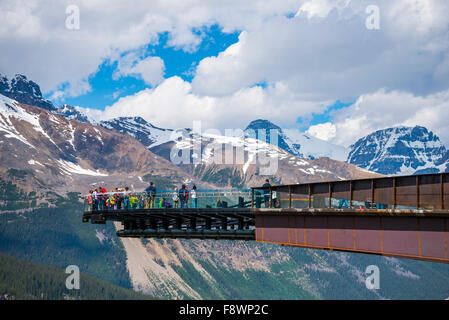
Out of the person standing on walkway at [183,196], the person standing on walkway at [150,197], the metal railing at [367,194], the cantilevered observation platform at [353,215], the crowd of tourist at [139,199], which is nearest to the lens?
the cantilevered observation platform at [353,215]

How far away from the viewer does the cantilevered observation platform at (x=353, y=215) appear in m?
30.4

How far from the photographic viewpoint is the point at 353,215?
3341 cm

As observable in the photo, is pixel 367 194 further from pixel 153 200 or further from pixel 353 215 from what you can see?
pixel 153 200

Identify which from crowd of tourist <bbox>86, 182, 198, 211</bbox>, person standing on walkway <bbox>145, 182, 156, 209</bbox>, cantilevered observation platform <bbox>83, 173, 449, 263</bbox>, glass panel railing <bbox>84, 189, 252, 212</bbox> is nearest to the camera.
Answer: cantilevered observation platform <bbox>83, 173, 449, 263</bbox>

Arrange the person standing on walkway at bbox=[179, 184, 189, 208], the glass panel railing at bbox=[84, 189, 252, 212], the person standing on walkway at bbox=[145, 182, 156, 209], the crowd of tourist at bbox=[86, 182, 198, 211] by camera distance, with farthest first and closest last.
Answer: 1. the person standing on walkway at bbox=[145, 182, 156, 209]
2. the crowd of tourist at bbox=[86, 182, 198, 211]
3. the person standing on walkway at bbox=[179, 184, 189, 208]
4. the glass panel railing at bbox=[84, 189, 252, 212]

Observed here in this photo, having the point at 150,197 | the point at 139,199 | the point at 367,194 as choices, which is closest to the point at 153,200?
the point at 150,197

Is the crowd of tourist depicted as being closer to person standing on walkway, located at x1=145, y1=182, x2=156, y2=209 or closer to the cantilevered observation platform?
person standing on walkway, located at x1=145, y1=182, x2=156, y2=209

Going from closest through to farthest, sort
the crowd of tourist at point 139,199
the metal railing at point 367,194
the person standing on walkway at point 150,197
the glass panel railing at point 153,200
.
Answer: the metal railing at point 367,194, the glass panel railing at point 153,200, the crowd of tourist at point 139,199, the person standing on walkway at point 150,197

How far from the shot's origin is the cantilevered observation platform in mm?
30406

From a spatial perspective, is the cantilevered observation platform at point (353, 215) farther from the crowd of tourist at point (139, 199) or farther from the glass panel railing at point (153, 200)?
the crowd of tourist at point (139, 199)

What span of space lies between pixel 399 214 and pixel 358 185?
14.3 ft

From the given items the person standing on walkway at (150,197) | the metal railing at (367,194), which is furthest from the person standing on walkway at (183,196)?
the metal railing at (367,194)

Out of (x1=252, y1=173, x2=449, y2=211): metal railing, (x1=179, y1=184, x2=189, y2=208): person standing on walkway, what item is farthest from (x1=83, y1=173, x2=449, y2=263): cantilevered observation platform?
(x1=179, y1=184, x2=189, y2=208): person standing on walkway
